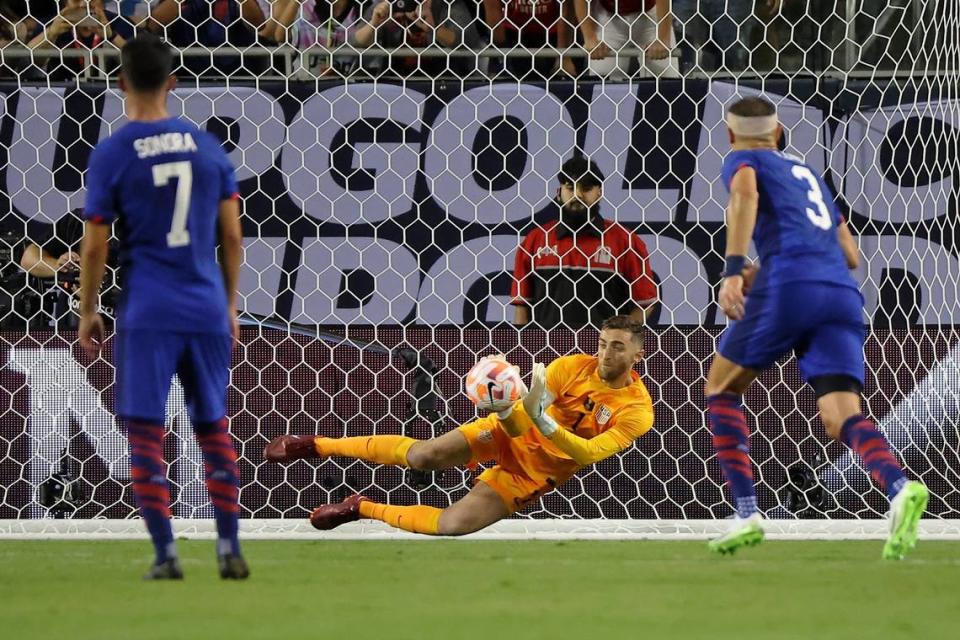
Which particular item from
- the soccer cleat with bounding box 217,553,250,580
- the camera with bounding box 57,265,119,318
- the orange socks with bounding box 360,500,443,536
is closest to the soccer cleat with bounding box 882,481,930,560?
the soccer cleat with bounding box 217,553,250,580

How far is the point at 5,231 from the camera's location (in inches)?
343

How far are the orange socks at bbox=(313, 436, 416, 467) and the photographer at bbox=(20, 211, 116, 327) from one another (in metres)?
1.79

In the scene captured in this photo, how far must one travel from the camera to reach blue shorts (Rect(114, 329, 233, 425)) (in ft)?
16.1

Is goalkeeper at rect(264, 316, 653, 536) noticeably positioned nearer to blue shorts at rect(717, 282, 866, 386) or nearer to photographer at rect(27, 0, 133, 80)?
blue shorts at rect(717, 282, 866, 386)

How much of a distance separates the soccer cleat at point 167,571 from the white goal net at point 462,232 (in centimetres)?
287

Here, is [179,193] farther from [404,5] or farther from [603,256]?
[404,5]

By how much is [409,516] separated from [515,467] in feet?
1.72

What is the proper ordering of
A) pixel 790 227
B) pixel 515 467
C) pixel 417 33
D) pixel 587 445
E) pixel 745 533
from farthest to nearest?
pixel 417 33 → pixel 515 467 → pixel 587 445 → pixel 745 533 → pixel 790 227

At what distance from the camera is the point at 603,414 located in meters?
7.06

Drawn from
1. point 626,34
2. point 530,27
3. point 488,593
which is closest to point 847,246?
point 488,593

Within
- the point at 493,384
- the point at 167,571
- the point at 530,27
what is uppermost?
Answer: the point at 530,27

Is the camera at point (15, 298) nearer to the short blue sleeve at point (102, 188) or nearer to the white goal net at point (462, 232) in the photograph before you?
the white goal net at point (462, 232)

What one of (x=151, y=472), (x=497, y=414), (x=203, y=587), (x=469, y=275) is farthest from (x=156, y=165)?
(x=469, y=275)

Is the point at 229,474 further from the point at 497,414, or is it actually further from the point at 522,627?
the point at 497,414
